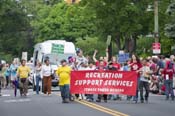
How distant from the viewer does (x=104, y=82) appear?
24906 mm

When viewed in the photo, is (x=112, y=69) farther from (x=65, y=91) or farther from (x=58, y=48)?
(x=58, y=48)

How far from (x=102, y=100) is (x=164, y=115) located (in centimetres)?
716

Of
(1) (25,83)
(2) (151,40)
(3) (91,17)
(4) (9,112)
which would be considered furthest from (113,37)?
(4) (9,112)

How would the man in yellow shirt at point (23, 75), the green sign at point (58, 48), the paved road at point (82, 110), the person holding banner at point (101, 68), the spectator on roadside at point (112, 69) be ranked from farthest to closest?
1. the green sign at point (58, 48)
2. the man in yellow shirt at point (23, 75)
3. the spectator on roadside at point (112, 69)
4. the person holding banner at point (101, 68)
5. the paved road at point (82, 110)

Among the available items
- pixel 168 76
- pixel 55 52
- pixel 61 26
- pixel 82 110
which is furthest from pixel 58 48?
pixel 61 26

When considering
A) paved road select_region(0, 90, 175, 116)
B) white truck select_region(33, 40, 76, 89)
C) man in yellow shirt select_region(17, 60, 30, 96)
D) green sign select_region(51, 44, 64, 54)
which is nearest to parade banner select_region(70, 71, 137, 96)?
paved road select_region(0, 90, 175, 116)

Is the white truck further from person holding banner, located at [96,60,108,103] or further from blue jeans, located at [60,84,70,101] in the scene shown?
blue jeans, located at [60,84,70,101]

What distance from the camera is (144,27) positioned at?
51.8m

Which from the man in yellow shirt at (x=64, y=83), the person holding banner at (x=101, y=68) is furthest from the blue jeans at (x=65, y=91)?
the person holding banner at (x=101, y=68)

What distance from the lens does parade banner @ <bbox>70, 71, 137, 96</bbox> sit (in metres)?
24.6

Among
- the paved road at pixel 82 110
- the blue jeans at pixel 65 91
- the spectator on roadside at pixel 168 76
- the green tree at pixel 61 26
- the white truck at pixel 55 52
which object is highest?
the green tree at pixel 61 26

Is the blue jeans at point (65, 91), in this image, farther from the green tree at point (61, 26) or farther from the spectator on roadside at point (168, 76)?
the green tree at point (61, 26)

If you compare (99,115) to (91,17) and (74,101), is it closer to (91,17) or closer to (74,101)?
(74,101)

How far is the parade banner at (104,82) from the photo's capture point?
80.7 ft
